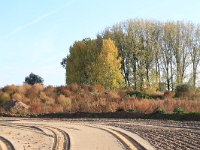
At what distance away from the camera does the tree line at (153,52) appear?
241 ft

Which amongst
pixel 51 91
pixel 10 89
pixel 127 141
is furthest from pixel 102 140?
pixel 10 89

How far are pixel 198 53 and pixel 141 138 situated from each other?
58832 mm

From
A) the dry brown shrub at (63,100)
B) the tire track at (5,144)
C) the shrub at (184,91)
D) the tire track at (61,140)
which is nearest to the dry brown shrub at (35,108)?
the dry brown shrub at (63,100)

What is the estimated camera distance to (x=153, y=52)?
245ft

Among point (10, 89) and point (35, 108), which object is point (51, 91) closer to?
point (10, 89)

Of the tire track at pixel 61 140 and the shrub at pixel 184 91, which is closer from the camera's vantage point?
the tire track at pixel 61 140

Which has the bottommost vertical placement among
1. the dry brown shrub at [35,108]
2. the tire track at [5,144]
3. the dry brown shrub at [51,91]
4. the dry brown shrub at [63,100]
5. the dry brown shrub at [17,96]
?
the tire track at [5,144]

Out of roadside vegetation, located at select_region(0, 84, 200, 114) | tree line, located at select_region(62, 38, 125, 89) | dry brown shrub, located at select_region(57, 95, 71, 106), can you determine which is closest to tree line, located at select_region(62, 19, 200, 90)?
tree line, located at select_region(62, 38, 125, 89)

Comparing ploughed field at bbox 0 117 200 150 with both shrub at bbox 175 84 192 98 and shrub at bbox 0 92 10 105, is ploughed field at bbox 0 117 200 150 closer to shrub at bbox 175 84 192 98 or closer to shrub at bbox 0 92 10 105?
shrub at bbox 0 92 10 105

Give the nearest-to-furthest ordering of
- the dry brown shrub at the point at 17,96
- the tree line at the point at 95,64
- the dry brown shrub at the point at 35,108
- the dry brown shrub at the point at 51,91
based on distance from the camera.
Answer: the dry brown shrub at the point at 35,108 < the dry brown shrub at the point at 17,96 < the dry brown shrub at the point at 51,91 < the tree line at the point at 95,64

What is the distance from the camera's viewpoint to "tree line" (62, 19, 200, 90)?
73.4m

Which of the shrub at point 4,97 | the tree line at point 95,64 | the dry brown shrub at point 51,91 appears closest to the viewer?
the shrub at point 4,97

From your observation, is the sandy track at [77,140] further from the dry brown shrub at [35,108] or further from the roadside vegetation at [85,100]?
the dry brown shrub at [35,108]

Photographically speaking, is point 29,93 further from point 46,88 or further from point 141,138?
point 141,138
